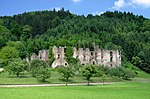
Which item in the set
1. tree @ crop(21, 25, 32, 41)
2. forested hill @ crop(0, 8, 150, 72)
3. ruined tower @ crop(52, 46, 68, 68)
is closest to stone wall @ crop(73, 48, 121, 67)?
ruined tower @ crop(52, 46, 68, 68)

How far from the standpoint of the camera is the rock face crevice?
400 feet

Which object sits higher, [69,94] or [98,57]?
[98,57]

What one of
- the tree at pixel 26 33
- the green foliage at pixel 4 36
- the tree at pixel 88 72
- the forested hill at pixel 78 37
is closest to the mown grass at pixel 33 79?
the tree at pixel 88 72

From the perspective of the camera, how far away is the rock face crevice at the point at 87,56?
400 ft

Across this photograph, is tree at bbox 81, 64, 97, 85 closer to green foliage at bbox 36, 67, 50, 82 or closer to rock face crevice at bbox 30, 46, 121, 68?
green foliage at bbox 36, 67, 50, 82

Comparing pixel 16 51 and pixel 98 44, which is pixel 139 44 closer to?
pixel 98 44

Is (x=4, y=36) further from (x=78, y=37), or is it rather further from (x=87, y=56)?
(x=87, y=56)

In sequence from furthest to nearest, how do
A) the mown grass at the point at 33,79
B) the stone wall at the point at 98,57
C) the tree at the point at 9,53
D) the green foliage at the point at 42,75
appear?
the tree at the point at 9,53, the stone wall at the point at 98,57, the green foliage at the point at 42,75, the mown grass at the point at 33,79

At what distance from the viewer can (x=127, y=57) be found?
152 m

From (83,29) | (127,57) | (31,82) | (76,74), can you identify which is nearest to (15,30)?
(83,29)

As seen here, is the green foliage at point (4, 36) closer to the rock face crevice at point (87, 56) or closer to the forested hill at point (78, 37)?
the forested hill at point (78, 37)

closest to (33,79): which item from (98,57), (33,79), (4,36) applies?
(33,79)

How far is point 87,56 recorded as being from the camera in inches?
4894

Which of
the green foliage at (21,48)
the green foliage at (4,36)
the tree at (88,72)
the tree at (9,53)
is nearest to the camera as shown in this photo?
the tree at (88,72)
